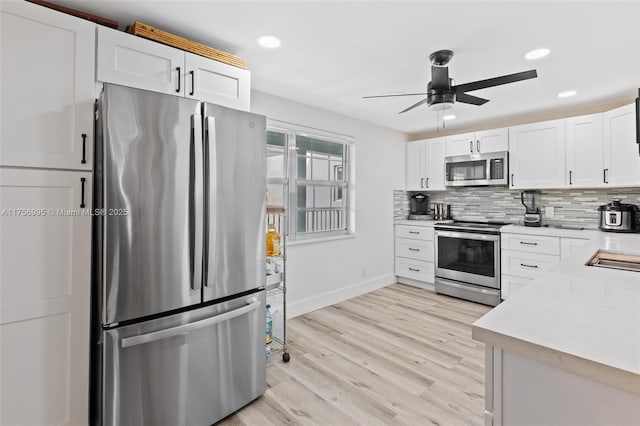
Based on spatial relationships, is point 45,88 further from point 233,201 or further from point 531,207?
point 531,207

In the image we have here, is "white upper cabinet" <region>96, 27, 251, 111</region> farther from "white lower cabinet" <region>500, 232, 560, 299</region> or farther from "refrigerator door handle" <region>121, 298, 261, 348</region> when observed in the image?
"white lower cabinet" <region>500, 232, 560, 299</region>

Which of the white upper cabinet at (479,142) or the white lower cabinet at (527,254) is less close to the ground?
the white upper cabinet at (479,142)

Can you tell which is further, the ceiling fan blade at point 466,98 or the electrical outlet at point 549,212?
the electrical outlet at point 549,212

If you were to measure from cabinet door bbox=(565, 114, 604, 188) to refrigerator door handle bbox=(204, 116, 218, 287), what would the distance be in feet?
12.4

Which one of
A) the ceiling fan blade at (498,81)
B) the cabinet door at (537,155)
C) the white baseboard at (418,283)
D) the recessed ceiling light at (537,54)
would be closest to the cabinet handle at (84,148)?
the ceiling fan blade at (498,81)

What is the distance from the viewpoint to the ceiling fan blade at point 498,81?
1928 millimetres

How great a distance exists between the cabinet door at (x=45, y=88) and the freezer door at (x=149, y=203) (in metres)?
0.28

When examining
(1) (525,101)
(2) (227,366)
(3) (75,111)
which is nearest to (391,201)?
(1) (525,101)

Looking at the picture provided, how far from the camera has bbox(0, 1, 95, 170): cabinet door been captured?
138 centimetres

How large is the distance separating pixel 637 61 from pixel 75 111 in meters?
3.81

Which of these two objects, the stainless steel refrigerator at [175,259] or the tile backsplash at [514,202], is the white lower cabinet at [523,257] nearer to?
the tile backsplash at [514,202]

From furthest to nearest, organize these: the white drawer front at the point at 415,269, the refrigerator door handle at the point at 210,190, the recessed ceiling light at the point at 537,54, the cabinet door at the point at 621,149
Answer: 1. the white drawer front at the point at 415,269
2. the cabinet door at the point at 621,149
3. the recessed ceiling light at the point at 537,54
4. the refrigerator door handle at the point at 210,190

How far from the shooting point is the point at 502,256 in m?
3.59

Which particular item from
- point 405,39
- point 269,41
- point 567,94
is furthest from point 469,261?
point 269,41
